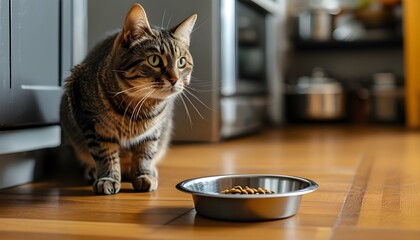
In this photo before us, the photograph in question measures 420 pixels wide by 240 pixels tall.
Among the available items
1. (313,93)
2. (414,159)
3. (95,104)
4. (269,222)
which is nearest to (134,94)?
(95,104)

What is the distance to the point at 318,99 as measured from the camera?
354 cm

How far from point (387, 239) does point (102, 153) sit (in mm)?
700

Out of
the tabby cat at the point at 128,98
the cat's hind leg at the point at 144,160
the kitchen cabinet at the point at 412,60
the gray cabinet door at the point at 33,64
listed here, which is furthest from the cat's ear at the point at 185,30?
the kitchen cabinet at the point at 412,60

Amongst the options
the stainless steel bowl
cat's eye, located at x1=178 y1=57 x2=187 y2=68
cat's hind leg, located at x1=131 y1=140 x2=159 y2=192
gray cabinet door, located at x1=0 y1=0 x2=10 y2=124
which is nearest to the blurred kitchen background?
gray cabinet door, located at x1=0 y1=0 x2=10 y2=124

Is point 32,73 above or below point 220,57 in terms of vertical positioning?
below

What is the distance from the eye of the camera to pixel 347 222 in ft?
3.28

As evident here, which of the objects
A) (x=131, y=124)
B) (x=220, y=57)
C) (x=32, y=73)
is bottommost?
(x=131, y=124)

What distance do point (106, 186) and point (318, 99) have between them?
7.97ft

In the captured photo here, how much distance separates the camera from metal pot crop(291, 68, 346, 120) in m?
3.54

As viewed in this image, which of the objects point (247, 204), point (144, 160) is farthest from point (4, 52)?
point (247, 204)

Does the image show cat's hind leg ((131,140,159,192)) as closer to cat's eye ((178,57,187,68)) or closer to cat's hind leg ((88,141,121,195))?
cat's hind leg ((88,141,121,195))

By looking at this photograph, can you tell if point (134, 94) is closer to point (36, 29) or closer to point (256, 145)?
point (36, 29)

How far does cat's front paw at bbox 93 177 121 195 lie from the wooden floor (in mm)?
18

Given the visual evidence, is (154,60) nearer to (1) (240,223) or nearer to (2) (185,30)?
(2) (185,30)
